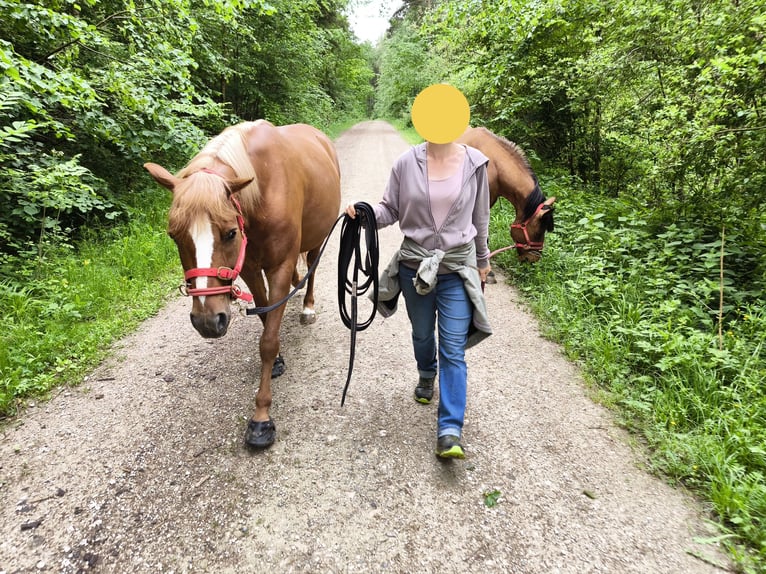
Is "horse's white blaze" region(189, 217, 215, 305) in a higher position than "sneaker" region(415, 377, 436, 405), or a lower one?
higher

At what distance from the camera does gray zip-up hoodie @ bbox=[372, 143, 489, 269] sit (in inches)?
82.4

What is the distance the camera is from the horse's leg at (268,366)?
7.83 ft

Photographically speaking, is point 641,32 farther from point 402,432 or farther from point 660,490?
point 402,432

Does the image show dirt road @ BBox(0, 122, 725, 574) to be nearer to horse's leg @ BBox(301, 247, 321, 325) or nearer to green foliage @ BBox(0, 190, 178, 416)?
green foliage @ BBox(0, 190, 178, 416)

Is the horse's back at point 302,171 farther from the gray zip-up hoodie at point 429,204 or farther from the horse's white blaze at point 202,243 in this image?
the gray zip-up hoodie at point 429,204

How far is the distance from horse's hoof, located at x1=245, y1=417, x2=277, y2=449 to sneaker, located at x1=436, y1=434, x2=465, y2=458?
1.07 m

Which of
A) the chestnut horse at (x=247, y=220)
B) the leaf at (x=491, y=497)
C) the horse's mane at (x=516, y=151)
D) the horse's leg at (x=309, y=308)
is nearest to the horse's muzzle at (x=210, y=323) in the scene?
the chestnut horse at (x=247, y=220)

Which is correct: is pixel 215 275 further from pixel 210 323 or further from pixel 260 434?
pixel 260 434

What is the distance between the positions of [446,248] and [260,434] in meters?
1.66

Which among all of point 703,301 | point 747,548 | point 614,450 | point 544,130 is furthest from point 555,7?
point 747,548

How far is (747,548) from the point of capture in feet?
5.66

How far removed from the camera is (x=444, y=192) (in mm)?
2061

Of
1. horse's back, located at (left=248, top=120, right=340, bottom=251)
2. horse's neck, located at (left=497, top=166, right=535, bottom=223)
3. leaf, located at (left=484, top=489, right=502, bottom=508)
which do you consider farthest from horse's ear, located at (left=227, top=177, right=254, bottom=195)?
horse's neck, located at (left=497, top=166, right=535, bottom=223)

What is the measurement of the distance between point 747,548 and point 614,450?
2.30 ft
